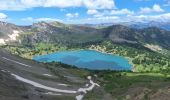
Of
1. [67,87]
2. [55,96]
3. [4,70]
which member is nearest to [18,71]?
[4,70]

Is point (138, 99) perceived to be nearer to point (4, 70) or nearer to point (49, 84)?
point (49, 84)

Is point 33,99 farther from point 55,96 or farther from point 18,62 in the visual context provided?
point 18,62

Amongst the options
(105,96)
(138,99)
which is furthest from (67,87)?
(138,99)

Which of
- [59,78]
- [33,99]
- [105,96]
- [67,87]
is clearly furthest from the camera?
[59,78]

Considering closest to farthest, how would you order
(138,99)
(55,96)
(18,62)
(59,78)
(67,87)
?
(138,99), (55,96), (67,87), (59,78), (18,62)

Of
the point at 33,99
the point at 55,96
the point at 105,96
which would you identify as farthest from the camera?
the point at 105,96

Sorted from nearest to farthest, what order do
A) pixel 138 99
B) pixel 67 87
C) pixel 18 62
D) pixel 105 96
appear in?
pixel 138 99 → pixel 105 96 → pixel 67 87 → pixel 18 62

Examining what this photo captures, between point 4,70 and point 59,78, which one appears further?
point 59,78

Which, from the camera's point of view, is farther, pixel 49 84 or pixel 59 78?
pixel 59 78

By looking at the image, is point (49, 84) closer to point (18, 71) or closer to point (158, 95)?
point (18, 71)

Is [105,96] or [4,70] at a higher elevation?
[4,70]
